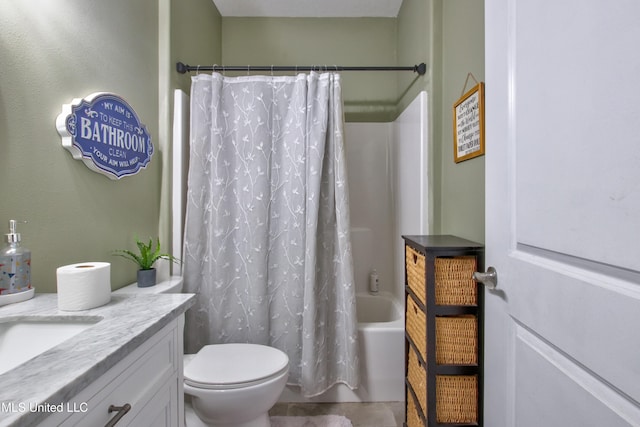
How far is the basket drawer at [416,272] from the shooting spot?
3.79 ft

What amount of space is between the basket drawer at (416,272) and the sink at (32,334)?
1.04m

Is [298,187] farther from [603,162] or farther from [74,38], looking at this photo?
[603,162]

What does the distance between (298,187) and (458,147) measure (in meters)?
0.86

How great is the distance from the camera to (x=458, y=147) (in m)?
1.45

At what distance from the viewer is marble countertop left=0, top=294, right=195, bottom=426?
430 millimetres

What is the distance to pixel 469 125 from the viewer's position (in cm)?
131

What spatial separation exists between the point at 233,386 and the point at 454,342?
902mm

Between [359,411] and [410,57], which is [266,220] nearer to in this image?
[359,411]

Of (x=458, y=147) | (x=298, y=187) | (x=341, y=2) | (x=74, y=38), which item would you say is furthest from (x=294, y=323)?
(x=341, y=2)

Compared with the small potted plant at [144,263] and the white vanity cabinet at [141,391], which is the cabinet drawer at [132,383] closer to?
the white vanity cabinet at [141,391]

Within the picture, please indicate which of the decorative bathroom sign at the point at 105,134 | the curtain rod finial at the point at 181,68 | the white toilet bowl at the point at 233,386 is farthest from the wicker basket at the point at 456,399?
the curtain rod finial at the point at 181,68

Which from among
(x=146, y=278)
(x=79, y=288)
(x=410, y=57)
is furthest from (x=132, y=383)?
(x=410, y=57)

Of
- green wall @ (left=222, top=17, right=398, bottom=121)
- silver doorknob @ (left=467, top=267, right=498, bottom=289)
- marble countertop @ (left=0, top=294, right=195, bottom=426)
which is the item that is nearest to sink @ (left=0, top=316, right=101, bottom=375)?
marble countertop @ (left=0, top=294, right=195, bottom=426)

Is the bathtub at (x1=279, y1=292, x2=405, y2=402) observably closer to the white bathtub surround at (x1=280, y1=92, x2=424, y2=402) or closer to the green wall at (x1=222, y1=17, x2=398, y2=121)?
the white bathtub surround at (x1=280, y1=92, x2=424, y2=402)
